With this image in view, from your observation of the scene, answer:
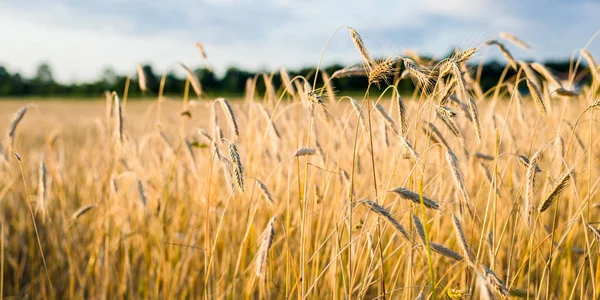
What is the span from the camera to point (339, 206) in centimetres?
187

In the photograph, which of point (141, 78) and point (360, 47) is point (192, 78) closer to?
point (141, 78)

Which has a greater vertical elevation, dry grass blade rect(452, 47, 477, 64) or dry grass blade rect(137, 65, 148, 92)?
dry grass blade rect(452, 47, 477, 64)

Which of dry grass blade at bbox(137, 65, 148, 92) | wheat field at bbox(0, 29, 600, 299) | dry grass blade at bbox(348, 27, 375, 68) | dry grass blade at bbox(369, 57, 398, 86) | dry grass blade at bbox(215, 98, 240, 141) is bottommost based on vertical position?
wheat field at bbox(0, 29, 600, 299)

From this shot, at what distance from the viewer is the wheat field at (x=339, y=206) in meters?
1.39

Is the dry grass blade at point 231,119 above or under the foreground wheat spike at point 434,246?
above

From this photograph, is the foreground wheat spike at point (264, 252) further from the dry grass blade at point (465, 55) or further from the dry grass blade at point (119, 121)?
the dry grass blade at point (119, 121)

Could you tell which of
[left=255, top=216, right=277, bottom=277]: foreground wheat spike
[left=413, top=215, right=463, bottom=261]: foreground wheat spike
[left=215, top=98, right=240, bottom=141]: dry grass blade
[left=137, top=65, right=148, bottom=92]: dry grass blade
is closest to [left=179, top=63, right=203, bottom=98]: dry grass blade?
[left=137, top=65, right=148, bottom=92]: dry grass blade

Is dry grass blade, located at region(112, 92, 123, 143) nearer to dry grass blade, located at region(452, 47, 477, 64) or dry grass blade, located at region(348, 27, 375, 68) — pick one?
dry grass blade, located at region(348, 27, 375, 68)

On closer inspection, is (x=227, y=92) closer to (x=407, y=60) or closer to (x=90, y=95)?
(x=90, y=95)

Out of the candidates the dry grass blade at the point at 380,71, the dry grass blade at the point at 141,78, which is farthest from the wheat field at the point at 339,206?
the dry grass blade at the point at 141,78

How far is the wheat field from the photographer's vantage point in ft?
4.55

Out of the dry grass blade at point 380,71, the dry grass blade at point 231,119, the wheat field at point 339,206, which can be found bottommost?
the wheat field at point 339,206

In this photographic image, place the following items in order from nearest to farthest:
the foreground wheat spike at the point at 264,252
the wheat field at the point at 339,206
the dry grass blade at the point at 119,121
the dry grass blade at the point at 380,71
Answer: the foreground wheat spike at the point at 264,252, the dry grass blade at the point at 380,71, the wheat field at the point at 339,206, the dry grass blade at the point at 119,121

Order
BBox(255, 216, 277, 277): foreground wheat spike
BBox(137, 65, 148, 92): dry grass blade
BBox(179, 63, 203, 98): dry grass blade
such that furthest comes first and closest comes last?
BBox(137, 65, 148, 92): dry grass blade
BBox(179, 63, 203, 98): dry grass blade
BBox(255, 216, 277, 277): foreground wheat spike
